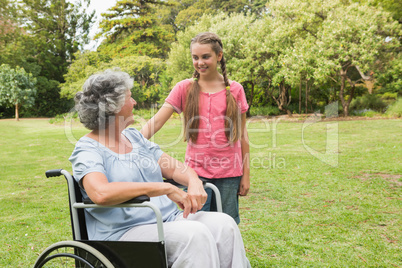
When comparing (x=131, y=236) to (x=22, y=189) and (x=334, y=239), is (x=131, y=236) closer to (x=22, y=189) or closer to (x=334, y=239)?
(x=334, y=239)

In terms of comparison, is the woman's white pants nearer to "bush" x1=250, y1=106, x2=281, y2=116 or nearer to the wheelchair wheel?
the wheelchair wheel

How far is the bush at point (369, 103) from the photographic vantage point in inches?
632

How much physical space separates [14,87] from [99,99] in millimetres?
22146

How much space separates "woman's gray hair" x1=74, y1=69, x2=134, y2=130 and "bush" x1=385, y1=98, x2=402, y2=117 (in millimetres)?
14402

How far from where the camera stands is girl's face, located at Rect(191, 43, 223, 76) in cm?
211

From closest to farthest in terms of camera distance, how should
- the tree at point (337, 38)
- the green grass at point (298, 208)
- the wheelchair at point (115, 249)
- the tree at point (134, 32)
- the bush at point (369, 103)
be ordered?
the wheelchair at point (115, 249)
the green grass at point (298, 208)
the tree at point (337, 38)
the bush at point (369, 103)
the tree at point (134, 32)

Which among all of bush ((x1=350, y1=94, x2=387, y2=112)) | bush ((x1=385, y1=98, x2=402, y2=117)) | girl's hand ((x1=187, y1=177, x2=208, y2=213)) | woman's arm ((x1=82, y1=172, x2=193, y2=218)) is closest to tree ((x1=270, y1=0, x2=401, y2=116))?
bush ((x1=385, y1=98, x2=402, y2=117))

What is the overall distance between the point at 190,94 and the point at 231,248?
101cm

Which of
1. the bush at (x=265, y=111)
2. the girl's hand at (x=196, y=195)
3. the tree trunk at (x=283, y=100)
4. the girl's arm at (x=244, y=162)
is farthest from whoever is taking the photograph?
the bush at (x=265, y=111)

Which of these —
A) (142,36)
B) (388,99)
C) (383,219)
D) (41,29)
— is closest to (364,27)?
(388,99)

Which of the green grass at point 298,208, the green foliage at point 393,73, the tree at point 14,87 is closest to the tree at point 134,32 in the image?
the tree at point 14,87

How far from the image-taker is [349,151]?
759 centimetres

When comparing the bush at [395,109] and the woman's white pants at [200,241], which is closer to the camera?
the woman's white pants at [200,241]

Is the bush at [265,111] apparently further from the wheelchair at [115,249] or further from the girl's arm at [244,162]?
the wheelchair at [115,249]
